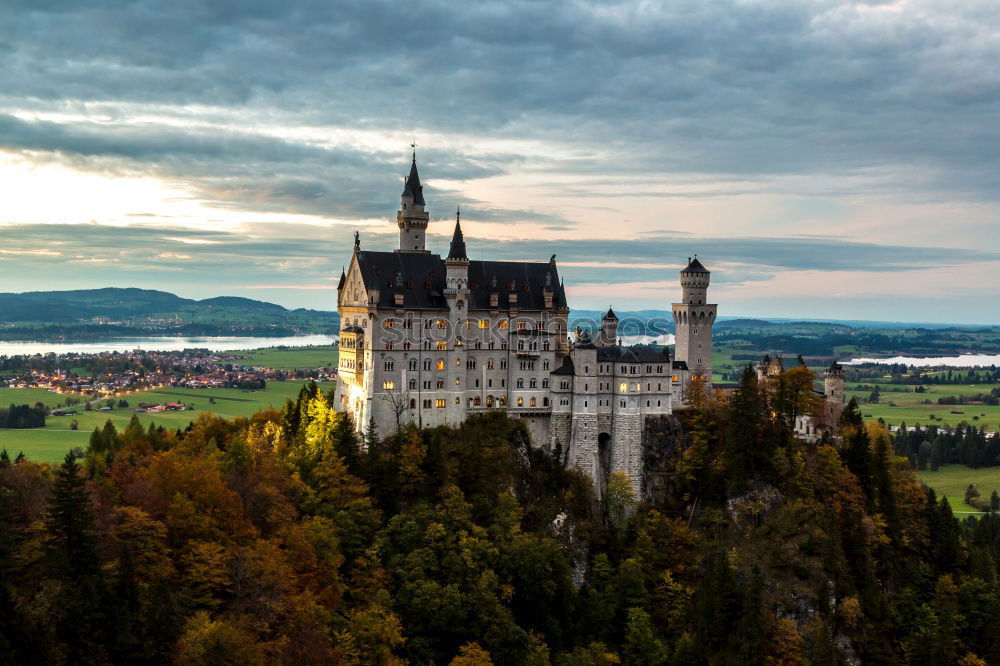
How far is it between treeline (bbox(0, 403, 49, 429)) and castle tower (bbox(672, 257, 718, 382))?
437ft

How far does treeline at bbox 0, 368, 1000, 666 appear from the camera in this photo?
203ft

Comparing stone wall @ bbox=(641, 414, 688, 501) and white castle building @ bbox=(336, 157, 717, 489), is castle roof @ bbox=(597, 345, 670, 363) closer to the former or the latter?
white castle building @ bbox=(336, 157, 717, 489)

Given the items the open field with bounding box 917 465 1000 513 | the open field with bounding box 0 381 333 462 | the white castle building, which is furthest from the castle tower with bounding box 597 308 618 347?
the open field with bounding box 917 465 1000 513

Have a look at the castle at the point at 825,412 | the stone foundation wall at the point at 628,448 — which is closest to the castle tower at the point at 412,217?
the stone foundation wall at the point at 628,448

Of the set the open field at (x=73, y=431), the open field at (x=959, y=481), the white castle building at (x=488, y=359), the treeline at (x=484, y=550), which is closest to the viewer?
the treeline at (x=484, y=550)

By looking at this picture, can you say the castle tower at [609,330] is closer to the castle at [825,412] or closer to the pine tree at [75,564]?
the castle at [825,412]

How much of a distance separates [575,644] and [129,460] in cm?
4724

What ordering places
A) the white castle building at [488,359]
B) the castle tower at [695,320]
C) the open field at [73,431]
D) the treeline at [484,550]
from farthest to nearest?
the open field at [73,431] < the castle tower at [695,320] < the white castle building at [488,359] < the treeline at [484,550]

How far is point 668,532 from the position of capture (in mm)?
92000

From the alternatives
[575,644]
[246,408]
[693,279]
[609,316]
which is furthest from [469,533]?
[246,408]

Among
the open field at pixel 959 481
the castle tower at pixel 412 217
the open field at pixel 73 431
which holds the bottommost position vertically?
the open field at pixel 959 481

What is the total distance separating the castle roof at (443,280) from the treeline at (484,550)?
13171mm

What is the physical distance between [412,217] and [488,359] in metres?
19.3

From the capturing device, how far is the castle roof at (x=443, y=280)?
9381 cm
